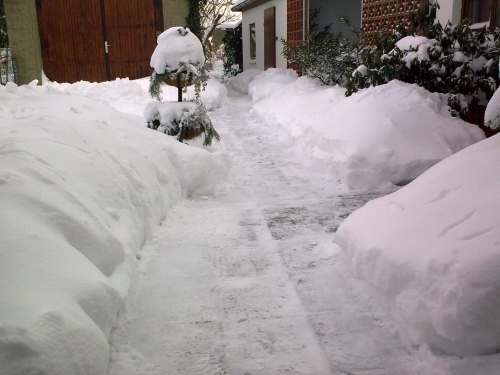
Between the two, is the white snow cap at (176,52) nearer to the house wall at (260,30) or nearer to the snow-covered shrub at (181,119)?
the snow-covered shrub at (181,119)

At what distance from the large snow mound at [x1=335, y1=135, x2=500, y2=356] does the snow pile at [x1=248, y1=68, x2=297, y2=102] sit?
8.13 metres

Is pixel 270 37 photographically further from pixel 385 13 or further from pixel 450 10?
pixel 450 10

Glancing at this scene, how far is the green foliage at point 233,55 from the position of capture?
62.0ft

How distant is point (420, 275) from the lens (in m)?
2.17

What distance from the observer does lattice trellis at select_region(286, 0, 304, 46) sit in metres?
11.5

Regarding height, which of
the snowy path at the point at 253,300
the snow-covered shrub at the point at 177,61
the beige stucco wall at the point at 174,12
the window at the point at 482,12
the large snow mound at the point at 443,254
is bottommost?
the snowy path at the point at 253,300

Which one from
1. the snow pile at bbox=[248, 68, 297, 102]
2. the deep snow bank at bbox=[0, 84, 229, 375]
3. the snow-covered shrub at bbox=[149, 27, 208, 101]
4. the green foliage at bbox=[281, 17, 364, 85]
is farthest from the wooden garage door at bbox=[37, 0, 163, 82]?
the deep snow bank at bbox=[0, 84, 229, 375]

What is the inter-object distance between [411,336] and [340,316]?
0.41m

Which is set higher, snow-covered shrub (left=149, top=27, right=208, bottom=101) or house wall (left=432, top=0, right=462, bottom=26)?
house wall (left=432, top=0, right=462, bottom=26)

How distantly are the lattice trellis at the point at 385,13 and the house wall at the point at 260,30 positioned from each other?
16.1 feet

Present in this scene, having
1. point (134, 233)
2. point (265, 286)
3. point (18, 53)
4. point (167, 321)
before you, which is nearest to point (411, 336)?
point (265, 286)

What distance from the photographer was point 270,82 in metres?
11.4

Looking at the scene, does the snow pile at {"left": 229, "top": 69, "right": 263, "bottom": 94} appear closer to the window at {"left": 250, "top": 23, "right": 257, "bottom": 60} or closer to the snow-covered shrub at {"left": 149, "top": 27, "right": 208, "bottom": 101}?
the window at {"left": 250, "top": 23, "right": 257, "bottom": 60}

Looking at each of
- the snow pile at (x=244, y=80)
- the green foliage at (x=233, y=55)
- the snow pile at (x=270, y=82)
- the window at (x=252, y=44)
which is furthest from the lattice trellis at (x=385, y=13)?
the green foliage at (x=233, y=55)
